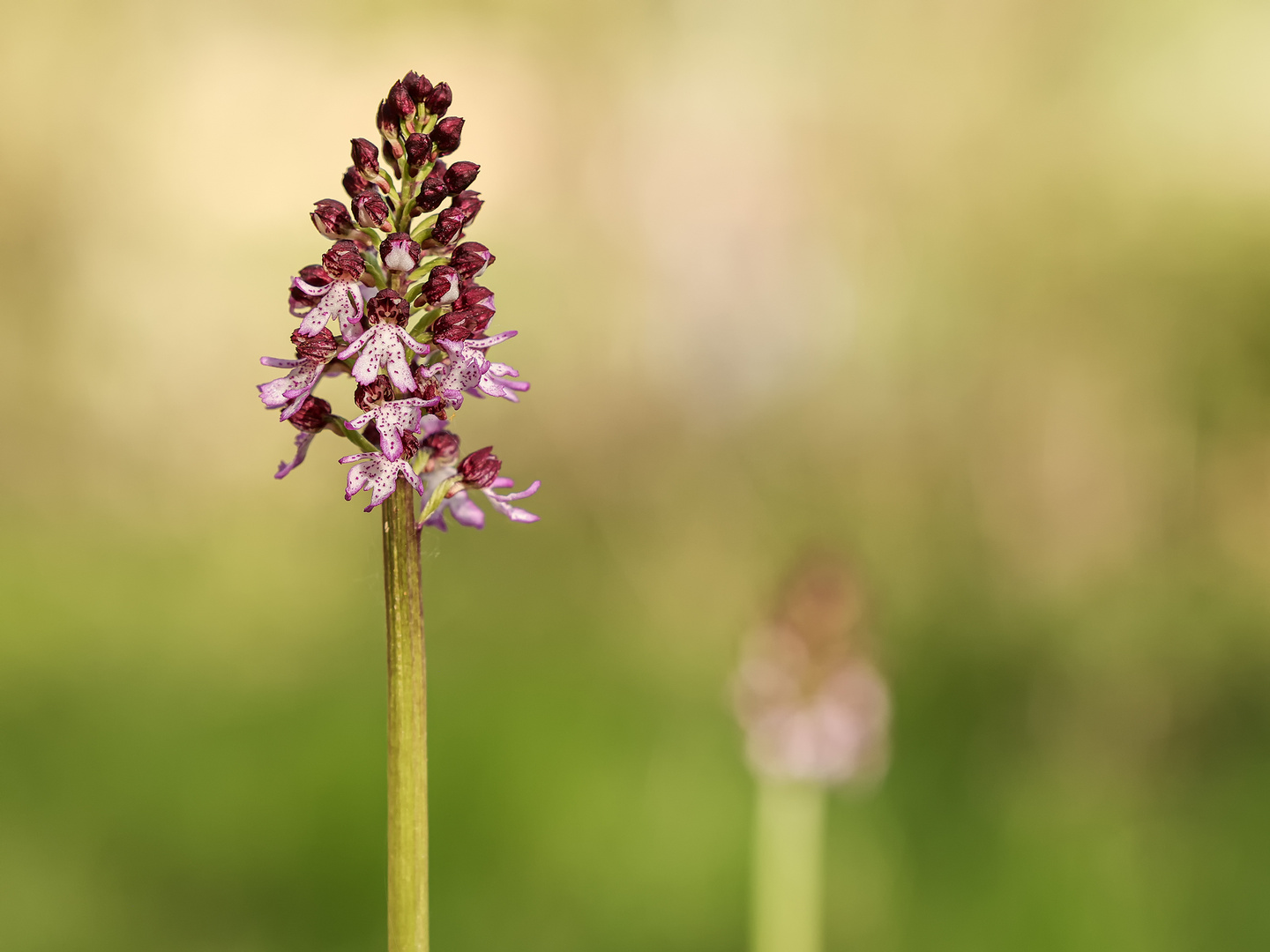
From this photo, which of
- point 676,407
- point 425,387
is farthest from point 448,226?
point 676,407

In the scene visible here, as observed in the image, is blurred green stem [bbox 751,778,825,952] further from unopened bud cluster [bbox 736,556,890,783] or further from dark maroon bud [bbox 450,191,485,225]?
dark maroon bud [bbox 450,191,485,225]

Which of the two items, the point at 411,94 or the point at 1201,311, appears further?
A: the point at 1201,311

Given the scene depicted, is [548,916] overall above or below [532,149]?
below

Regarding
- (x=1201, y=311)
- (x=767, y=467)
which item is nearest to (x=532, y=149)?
(x=767, y=467)

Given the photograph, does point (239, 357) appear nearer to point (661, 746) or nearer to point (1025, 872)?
point (661, 746)

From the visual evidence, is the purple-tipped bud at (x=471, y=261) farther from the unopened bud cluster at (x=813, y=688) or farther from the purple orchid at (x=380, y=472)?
the unopened bud cluster at (x=813, y=688)

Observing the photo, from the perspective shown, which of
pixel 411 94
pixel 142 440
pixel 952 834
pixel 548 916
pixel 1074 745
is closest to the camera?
pixel 411 94

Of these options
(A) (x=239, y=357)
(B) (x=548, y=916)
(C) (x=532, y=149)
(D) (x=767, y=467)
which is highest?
(C) (x=532, y=149)

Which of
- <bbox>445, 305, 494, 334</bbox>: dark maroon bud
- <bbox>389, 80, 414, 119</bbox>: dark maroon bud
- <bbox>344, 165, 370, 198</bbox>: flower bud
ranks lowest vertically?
<bbox>445, 305, 494, 334</bbox>: dark maroon bud

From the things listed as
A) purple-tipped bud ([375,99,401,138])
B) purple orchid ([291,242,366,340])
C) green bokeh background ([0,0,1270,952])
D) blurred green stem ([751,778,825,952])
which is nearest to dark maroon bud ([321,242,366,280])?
purple orchid ([291,242,366,340])
